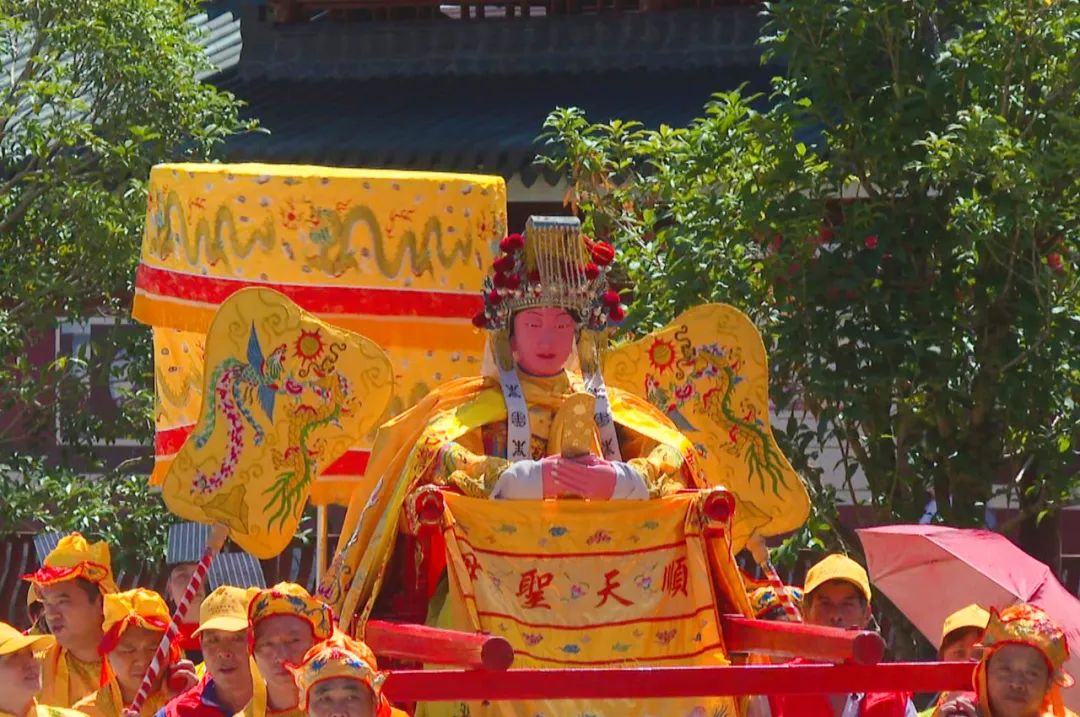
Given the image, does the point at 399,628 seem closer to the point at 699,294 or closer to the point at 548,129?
the point at 699,294

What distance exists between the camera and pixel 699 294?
944cm

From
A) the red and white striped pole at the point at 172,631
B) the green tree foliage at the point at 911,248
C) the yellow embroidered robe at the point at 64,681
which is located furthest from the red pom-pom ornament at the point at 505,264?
the green tree foliage at the point at 911,248

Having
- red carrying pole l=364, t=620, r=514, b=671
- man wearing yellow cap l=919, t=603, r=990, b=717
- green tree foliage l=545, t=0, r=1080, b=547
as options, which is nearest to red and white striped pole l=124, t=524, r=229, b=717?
red carrying pole l=364, t=620, r=514, b=671

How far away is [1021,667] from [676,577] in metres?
1.02

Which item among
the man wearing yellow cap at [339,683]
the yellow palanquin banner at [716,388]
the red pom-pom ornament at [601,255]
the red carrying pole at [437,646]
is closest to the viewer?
the man wearing yellow cap at [339,683]

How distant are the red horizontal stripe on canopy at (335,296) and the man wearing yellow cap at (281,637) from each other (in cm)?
201

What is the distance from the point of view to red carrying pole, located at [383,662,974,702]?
6.19m

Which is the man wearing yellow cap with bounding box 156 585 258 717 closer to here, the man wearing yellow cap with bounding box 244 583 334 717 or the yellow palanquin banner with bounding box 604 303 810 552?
the man wearing yellow cap with bounding box 244 583 334 717

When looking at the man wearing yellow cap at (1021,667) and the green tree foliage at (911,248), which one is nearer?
the man wearing yellow cap at (1021,667)

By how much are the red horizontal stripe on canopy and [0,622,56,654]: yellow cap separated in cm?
194

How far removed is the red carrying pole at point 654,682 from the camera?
6.19m

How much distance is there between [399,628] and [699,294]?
3.07 metres

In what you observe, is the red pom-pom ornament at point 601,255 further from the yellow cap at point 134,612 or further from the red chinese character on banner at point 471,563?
the yellow cap at point 134,612

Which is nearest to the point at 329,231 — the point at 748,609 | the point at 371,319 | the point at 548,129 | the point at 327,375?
the point at 371,319
